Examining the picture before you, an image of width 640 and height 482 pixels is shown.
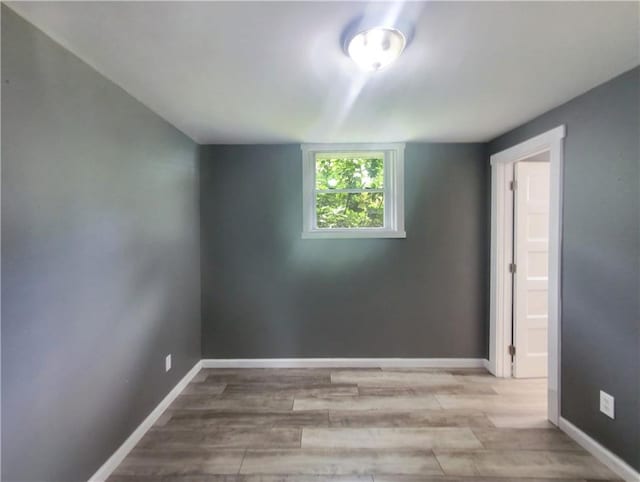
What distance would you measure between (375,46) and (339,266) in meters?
2.04

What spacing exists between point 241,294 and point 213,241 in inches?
24.1

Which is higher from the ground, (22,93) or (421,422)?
(22,93)

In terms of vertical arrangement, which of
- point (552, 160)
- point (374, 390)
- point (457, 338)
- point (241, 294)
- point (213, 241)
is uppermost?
point (552, 160)

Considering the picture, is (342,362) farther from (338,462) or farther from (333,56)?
(333,56)

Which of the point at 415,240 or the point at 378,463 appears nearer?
the point at 378,463

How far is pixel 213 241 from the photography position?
3029mm

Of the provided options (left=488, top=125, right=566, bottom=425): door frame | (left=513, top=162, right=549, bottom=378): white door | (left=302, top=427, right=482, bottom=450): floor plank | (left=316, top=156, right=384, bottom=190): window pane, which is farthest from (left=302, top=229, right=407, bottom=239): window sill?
(left=302, top=427, right=482, bottom=450): floor plank

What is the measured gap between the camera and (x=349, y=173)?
3.13 m

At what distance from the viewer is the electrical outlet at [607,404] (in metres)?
1.71

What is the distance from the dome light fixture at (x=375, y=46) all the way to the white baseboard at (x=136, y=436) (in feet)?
8.25

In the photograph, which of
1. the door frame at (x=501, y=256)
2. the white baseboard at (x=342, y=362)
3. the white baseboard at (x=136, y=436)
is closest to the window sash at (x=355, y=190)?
the door frame at (x=501, y=256)

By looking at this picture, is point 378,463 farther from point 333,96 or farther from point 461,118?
point 461,118

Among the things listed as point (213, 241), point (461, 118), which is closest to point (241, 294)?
point (213, 241)

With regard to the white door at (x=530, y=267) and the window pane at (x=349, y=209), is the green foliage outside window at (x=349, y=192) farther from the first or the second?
the white door at (x=530, y=267)
